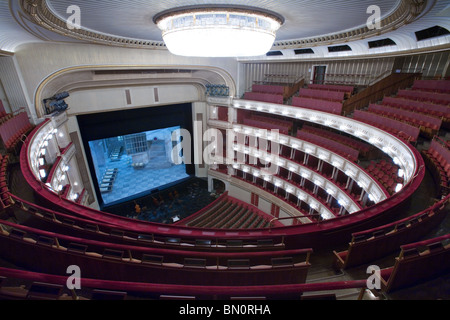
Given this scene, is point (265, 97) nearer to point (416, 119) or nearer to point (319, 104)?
point (319, 104)

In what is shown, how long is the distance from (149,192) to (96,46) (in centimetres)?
1023

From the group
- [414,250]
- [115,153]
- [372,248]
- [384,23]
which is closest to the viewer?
[414,250]

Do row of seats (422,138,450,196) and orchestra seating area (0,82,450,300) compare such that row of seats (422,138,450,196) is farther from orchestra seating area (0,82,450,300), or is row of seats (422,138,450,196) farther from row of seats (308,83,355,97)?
row of seats (308,83,355,97)

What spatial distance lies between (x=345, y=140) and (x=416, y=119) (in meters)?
3.88

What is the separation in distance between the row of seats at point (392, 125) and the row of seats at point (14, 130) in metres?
13.0

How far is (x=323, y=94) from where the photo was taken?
13.5 metres

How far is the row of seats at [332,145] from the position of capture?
11349 mm

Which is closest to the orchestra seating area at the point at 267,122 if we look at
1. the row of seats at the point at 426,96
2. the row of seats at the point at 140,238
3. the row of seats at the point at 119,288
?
the row of seats at the point at 426,96

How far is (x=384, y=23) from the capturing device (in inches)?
275

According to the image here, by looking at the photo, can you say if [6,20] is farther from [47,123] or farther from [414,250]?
[414,250]

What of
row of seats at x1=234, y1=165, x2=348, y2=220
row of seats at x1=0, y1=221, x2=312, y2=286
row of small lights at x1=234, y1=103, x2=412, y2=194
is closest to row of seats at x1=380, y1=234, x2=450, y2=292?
row of seats at x1=0, y1=221, x2=312, y2=286

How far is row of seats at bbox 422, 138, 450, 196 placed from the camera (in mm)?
6086

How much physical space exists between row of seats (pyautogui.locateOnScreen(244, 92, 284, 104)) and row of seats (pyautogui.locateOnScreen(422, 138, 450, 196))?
8608 mm

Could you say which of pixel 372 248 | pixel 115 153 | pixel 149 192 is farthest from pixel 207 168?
pixel 372 248
